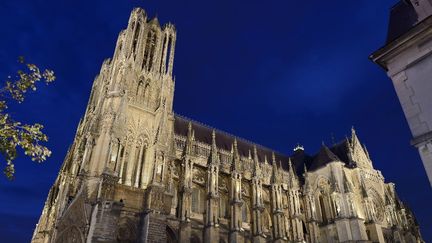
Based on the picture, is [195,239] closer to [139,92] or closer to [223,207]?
[223,207]

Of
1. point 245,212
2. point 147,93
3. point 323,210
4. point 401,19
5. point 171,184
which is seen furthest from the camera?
point 323,210

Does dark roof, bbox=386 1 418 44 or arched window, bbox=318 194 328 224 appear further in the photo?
arched window, bbox=318 194 328 224

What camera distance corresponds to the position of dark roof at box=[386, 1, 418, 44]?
467 inches

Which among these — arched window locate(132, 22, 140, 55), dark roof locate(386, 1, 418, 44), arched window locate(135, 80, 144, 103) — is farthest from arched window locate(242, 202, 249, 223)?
dark roof locate(386, 1, 418, 44)

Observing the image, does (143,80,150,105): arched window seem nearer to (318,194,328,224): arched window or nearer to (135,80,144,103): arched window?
(135,80,144,103): arched window

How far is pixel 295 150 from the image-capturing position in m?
57.3

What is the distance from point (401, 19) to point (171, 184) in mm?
22942

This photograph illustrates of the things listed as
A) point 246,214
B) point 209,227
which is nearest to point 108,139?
point 209,227

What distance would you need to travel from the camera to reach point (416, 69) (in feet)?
35.3

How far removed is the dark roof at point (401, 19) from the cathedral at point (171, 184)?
21.1 m

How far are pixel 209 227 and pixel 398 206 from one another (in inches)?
1272

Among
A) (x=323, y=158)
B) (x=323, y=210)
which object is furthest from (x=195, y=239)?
(x=323, y=158)

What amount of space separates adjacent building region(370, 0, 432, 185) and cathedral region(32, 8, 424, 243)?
67.3ft

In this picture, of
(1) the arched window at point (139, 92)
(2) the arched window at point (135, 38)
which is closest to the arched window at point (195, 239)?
(1) the arched window at point (139, 92)
